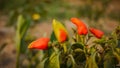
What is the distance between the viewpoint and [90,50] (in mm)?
1346

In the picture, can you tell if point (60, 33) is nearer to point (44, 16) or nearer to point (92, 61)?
point (92, 61)

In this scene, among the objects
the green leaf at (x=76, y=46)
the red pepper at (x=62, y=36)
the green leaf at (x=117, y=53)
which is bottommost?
the green leaf at (x=117, y=53)

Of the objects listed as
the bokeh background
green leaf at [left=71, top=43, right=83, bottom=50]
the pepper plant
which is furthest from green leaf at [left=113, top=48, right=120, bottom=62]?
the bokeh background

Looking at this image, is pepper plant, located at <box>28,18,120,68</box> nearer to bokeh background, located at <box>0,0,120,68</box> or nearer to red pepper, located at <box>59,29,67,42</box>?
red pepper, located at <box>59,29,67,42</box>

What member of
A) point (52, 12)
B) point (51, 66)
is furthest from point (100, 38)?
point (52, 12)

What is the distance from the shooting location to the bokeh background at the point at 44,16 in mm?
2946

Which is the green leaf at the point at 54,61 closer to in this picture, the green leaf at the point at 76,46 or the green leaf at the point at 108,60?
the green leaf at the point at 76,46

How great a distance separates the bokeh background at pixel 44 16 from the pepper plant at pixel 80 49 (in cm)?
105

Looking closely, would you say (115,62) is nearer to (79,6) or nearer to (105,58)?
(105,58)

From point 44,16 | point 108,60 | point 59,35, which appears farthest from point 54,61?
point 44,16

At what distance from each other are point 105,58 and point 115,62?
51 millimetres

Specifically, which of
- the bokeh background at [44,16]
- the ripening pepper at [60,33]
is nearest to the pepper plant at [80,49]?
the ripening pepper at [60,33]

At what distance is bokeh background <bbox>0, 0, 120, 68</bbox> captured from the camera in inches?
116

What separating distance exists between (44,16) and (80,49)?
2.05m
